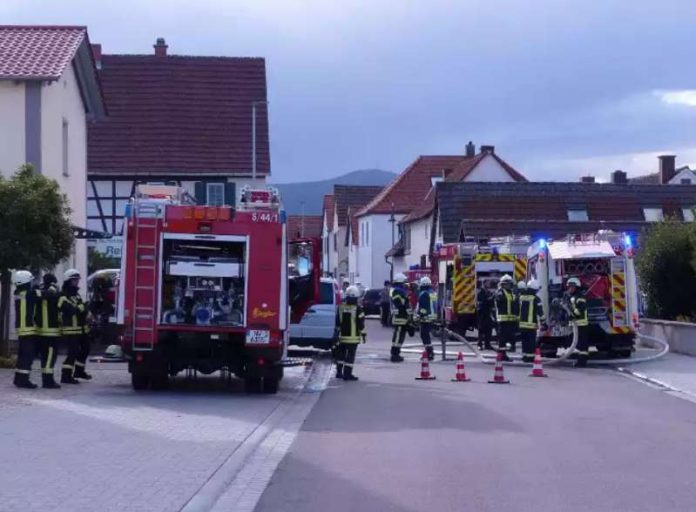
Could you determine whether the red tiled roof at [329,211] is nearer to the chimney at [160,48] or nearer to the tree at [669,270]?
the chimney at [160,48]

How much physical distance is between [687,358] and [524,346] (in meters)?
4.28

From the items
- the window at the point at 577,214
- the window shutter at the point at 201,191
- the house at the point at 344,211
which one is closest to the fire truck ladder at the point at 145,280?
the window shutter at the point at 201,191

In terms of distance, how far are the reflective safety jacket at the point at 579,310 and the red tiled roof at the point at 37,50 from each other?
12187mm

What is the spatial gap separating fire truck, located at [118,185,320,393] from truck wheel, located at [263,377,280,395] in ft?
0.50

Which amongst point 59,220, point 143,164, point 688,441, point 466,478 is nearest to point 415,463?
point 466,478

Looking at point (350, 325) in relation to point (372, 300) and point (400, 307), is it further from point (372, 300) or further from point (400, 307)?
point (372, 300)

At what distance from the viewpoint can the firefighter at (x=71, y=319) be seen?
63.3 feet

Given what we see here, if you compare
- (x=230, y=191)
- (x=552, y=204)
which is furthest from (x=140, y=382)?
(x=552, y=204)

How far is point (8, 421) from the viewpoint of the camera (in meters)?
14.5

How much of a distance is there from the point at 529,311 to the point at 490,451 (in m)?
12.6

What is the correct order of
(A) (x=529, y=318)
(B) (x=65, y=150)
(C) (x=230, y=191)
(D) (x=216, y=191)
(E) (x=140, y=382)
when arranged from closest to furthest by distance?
(E) (x=140, y=382)
(A) (x=529, y=318)
(B) (x=65, y=150)
(C) (x=230, y=191)
(D) (x=216, y=191)

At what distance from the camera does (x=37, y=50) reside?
2855cm

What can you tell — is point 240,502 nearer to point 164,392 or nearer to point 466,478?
point 466,478

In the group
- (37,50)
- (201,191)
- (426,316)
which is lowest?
(426,316)
